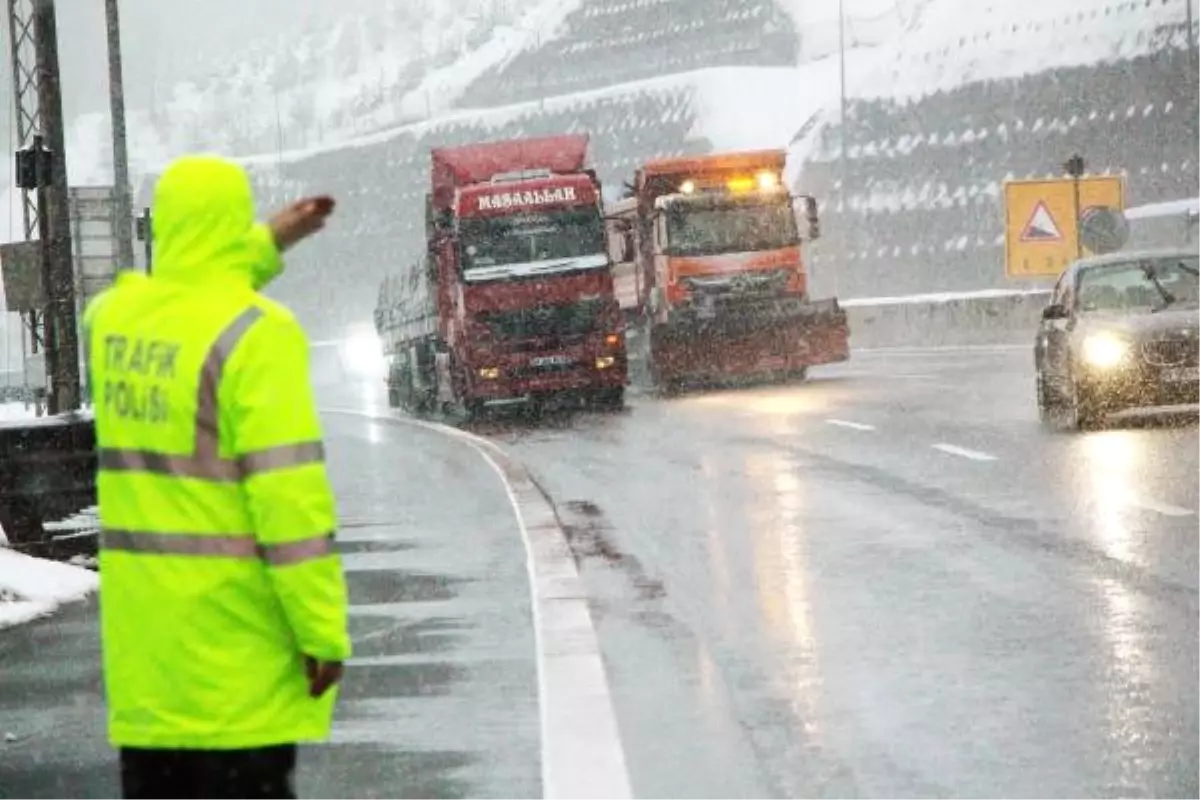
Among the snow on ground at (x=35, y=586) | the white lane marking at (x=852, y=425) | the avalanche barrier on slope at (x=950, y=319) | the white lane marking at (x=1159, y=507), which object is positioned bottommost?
the avalanche barrier on slope at (x=950, y=319)

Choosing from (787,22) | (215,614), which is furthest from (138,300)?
(787,22)

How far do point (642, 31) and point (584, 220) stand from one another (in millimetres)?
142592

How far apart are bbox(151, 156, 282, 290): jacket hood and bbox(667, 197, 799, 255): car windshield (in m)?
31.6

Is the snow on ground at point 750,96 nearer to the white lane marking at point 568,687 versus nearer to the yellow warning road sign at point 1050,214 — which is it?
the yellow warning road sign at point 1050,214

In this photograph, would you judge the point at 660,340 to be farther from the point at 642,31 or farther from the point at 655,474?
the point at 642,31

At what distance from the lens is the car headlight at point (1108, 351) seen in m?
21.0

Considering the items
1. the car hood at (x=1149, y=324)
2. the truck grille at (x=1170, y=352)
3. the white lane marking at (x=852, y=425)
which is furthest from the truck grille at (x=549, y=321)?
the truck grille at (x=1170, y=352)

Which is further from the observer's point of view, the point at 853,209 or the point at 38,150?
the point at 853,209

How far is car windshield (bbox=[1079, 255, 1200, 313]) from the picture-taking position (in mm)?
21734

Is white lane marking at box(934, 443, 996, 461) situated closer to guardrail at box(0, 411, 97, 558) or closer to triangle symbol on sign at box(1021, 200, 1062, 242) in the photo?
guardrail at box(0, 411, 97, 558)

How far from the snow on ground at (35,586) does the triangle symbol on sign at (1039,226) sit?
123 feet

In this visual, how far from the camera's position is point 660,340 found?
35.2 meters

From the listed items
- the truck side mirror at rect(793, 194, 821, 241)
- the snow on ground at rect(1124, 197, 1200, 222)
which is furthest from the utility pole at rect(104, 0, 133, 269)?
the snow on ground at rect(1124, 197, 1200, 222)

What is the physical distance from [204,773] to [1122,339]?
17585mm
